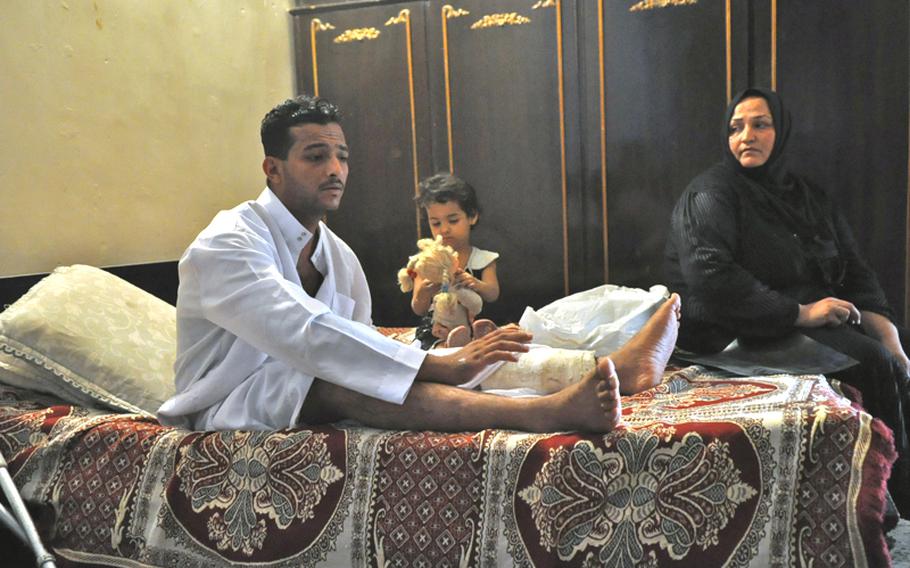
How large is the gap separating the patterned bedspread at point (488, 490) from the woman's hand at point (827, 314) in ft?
1.44

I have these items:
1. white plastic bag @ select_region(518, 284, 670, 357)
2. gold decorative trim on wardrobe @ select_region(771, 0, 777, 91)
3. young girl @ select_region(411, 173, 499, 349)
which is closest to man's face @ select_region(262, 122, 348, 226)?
white plastic bag @ select_region(518, 284, 670, 357)

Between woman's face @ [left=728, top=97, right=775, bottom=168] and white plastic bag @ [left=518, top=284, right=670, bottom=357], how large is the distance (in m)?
0.53

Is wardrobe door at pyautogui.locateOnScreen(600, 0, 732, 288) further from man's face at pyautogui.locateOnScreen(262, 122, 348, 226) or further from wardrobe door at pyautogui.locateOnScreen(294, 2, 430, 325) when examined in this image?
man's face at pyautogui.locateOnScreen(262, 122, 348, 226)

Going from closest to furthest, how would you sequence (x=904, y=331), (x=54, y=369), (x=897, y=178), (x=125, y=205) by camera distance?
1. (x=54, y=369)
2. (x=904, y=331)
3. (x=125, y=205)
4. (x=897, y=178)

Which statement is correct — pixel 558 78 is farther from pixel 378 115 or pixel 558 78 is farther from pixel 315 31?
pixel 315 31

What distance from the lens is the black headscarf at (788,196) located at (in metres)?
2.74

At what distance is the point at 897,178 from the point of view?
3520 millimetres

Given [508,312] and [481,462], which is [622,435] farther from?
[508,312]

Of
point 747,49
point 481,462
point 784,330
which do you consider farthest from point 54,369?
point 747,49

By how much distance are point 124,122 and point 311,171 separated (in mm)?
1326

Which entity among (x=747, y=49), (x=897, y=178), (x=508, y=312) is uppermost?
(x=747, y=49)

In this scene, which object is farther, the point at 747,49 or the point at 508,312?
the point at 508,312

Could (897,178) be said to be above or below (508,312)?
above

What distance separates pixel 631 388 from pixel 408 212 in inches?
87.7
